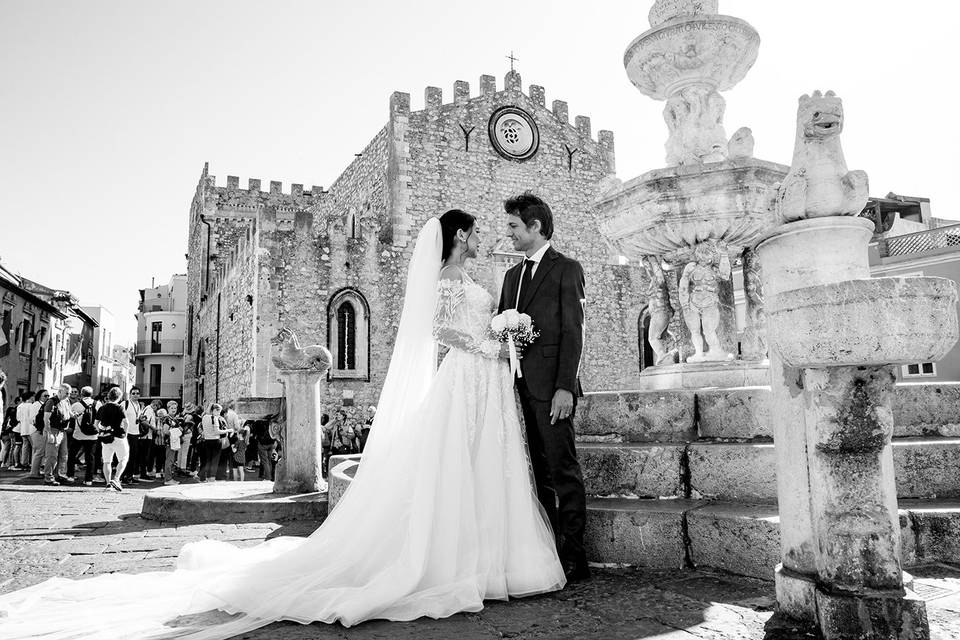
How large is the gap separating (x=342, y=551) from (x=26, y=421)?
12.8m

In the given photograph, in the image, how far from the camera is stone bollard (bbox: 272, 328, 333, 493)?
757 centimetres

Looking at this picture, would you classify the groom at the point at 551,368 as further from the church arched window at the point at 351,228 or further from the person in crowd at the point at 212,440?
the church arched window at the point at 351,228

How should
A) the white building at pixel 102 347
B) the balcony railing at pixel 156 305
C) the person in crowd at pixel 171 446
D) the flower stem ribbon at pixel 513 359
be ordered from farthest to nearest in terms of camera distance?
1. the balcony railing at pixel 156 305
2. the white building at pixel 102 347
3. the person in crowd at pixel 171 446
4. the flower stem ribbon at pixel 513 359

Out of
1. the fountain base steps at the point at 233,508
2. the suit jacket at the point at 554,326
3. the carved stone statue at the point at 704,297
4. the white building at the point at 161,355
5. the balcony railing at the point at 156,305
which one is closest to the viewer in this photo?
the suit jacket at the point at 554,326

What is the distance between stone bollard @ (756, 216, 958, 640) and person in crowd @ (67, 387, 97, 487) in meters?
10.9

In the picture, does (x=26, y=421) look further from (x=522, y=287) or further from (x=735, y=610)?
(x=735, y=610)

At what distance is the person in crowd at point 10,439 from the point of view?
14.5 meters

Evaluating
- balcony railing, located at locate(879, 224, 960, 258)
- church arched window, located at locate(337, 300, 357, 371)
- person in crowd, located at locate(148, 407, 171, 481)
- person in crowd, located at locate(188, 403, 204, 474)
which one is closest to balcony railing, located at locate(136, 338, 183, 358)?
church arched window, located at locate(337, 300, 357, 371)

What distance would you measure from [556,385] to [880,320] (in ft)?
5.82

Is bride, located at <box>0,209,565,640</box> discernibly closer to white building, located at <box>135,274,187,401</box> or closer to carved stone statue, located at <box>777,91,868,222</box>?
carved stone statue, located at <box>777,91,868,222</box>

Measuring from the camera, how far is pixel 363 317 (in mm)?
18859

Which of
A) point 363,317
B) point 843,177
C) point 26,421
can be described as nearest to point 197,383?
point 363,317

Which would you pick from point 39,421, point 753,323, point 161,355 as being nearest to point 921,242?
point 753,323

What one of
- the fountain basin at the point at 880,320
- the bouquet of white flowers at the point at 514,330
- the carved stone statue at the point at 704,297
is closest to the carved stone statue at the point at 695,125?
the carved stone statue at the point at 704,297
